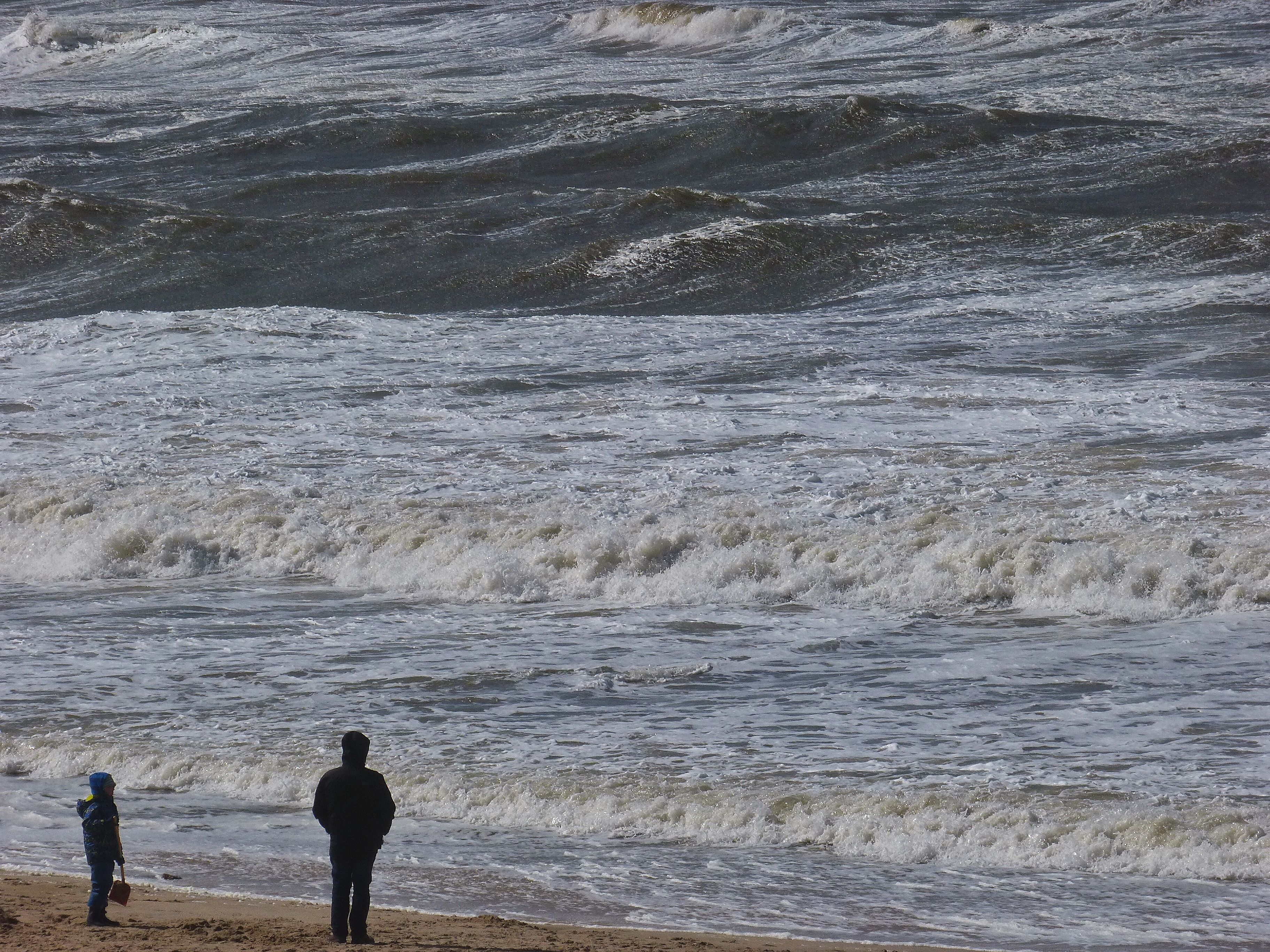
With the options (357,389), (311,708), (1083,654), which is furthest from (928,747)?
(357,389)

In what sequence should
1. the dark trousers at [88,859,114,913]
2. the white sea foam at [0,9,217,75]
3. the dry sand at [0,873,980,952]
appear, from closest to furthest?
the dry sand at [0,873,980,952]
the dark trousers at [88,859,114,913]
the white sea foam at [0,9,217,75]

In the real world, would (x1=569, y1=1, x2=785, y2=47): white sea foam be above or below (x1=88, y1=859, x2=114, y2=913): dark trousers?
above

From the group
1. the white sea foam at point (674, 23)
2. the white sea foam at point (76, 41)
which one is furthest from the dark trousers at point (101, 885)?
the white sea foam at point (76, 41)

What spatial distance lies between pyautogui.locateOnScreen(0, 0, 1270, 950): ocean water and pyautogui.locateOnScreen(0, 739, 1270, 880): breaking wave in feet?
0.08

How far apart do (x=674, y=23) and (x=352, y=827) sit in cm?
4118

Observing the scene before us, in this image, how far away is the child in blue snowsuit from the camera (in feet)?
18.4

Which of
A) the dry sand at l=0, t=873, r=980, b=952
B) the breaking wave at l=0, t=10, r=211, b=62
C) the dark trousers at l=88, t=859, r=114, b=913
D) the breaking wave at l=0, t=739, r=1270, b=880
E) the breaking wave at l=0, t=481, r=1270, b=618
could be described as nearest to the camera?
the dry sand at l=0, t=873, r=980, b=952

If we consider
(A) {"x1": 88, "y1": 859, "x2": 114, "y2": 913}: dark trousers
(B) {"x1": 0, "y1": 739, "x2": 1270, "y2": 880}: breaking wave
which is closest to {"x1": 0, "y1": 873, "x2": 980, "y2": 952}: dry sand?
(A) {"x1": 88, "y1": 859, "x2": 114, "y2": 913}: dark trousers

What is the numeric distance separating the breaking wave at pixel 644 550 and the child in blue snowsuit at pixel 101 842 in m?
4.85

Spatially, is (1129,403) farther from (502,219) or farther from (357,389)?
(502,219)

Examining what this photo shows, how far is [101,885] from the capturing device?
5641 millimetres

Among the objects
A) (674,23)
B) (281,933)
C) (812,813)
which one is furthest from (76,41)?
(281,933)

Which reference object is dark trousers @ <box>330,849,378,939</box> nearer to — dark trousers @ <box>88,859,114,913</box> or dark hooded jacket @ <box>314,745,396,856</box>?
dark hooded jacket @ <box>314,745,396,856</box>

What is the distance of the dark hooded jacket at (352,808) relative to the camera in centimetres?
541
